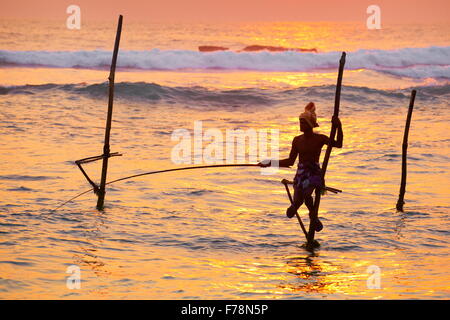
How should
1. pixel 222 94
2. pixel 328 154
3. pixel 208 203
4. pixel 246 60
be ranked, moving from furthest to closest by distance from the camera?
pixel 246 60
pixel 222 94
pixel 208 203
pixel 328 154

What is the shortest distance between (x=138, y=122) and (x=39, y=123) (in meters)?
2.87

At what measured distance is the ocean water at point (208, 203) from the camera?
7.67 m

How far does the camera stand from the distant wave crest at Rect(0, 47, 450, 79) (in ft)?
117

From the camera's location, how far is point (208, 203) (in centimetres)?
1160

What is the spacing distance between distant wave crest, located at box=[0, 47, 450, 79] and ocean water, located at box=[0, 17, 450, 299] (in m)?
5.64

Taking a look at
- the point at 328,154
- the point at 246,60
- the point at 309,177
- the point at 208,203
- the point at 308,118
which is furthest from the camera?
the point at 246,60

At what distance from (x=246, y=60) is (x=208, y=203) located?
2716 cm

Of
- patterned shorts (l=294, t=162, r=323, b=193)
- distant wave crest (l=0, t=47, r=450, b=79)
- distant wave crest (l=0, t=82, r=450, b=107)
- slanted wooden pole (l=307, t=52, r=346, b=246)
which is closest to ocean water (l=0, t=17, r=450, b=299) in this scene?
distant wave crest (l=0, t=82, r=450, b=107)

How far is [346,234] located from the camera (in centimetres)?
976

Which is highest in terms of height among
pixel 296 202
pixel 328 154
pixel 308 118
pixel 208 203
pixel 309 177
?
pixel 308 118

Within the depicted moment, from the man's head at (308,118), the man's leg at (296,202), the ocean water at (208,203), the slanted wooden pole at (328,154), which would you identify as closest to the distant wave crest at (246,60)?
the ocean water at (208,203)

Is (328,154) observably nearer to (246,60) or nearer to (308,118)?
(308,118)

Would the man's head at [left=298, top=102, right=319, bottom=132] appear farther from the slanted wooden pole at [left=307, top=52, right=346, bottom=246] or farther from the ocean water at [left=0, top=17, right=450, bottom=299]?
the ocean water at [left=0, top=17, right=450, bottom=299]

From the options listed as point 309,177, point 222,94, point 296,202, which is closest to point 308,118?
point 309,177
